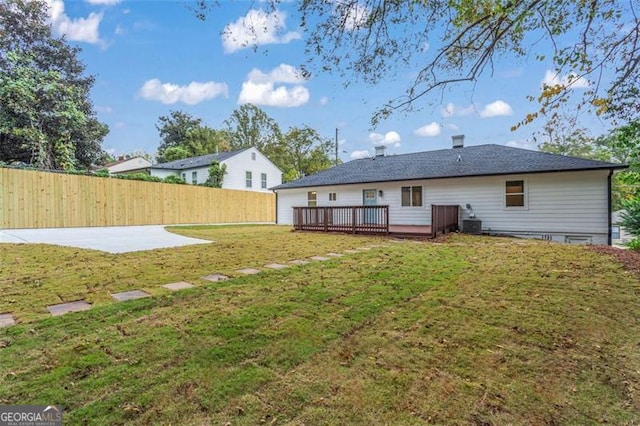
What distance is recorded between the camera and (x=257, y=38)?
4.23 m

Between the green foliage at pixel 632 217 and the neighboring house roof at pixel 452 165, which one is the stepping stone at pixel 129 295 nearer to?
the neighboring house roof at pixel 452 165

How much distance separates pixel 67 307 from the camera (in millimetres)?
3143

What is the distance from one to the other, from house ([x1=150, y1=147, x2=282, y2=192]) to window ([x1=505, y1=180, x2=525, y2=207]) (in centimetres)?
1635

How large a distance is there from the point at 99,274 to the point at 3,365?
2.81 meters

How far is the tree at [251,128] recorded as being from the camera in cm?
3475

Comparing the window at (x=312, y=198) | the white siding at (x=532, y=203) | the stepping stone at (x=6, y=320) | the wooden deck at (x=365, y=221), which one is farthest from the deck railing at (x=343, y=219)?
the stepping stone at (x=6, y=320)

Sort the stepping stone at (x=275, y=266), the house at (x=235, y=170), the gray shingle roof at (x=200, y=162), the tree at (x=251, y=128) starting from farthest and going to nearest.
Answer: the tree at (x=251, y=128), the gray shingle roof at (x=200, y=162), the house at (x=235, y=170), the stepping stone at (x=275, y=266)

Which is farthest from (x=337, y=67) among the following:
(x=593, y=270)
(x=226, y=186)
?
(x=226, y=186)

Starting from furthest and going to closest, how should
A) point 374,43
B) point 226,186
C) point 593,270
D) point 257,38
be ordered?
point 226,186, point 593,270, point 374,43, point 257,38

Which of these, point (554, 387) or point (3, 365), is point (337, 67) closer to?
point (554, 387)

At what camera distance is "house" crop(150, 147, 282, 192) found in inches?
882

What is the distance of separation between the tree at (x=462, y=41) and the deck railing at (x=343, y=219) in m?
6.37

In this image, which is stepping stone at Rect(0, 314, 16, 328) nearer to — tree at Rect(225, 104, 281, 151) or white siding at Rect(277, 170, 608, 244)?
white siding at Rect(277, 170, 608, 244)

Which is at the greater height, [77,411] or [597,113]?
[597,113]
